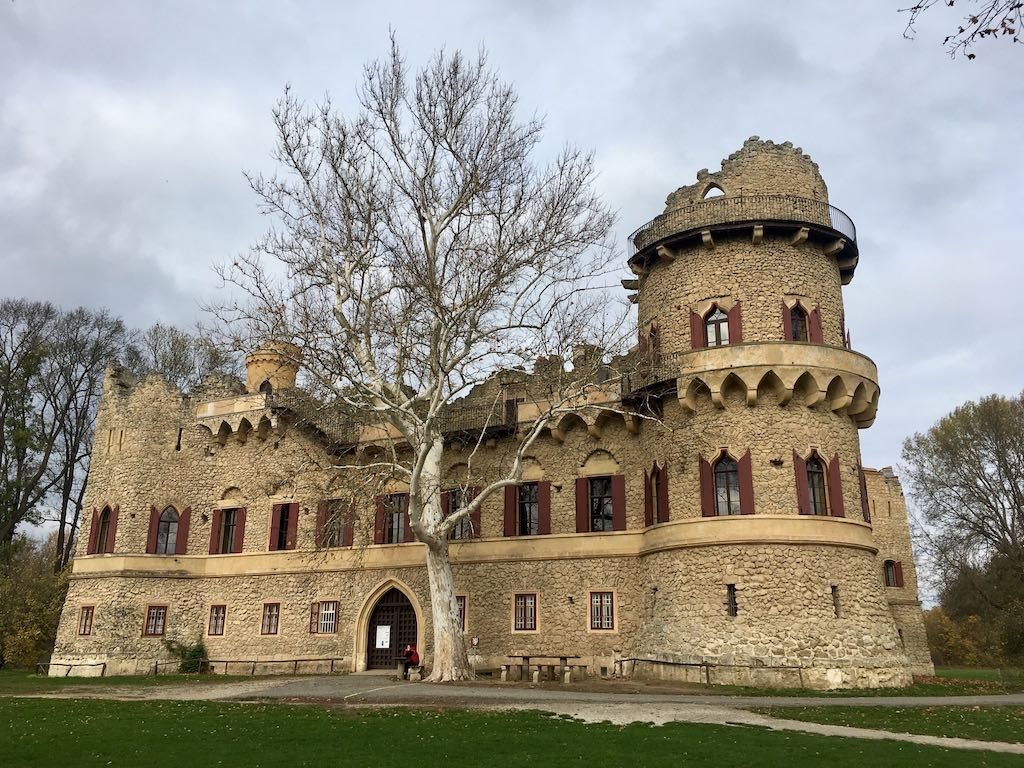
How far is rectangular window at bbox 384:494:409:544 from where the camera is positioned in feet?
90.9

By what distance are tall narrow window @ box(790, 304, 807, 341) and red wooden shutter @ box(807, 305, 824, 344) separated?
0.16m

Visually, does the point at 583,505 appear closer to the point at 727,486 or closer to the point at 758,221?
the point at 727,486

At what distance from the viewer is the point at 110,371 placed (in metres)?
32.0

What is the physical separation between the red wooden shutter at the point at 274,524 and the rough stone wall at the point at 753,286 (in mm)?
14937

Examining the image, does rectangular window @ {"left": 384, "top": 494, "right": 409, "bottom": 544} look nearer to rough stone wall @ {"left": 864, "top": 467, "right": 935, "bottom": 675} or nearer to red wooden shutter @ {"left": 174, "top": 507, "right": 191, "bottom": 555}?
red wooden shutter @ {"left": 174, "top": 507, "right": 191, "bottom": 555}

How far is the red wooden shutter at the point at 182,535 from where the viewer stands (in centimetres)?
3003

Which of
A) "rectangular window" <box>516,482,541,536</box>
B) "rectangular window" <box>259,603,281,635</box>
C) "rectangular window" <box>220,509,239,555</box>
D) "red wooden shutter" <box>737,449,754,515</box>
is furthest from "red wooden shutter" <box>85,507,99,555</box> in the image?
"red wooden shutter" <box>737,449,754,515</box>

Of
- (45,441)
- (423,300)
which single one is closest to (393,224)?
(423,300)

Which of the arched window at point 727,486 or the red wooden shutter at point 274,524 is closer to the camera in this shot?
the arched window at point 727,486

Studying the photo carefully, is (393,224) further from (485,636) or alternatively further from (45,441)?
(45,441)

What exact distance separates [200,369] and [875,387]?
3366 cm

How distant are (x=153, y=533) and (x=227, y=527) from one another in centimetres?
251

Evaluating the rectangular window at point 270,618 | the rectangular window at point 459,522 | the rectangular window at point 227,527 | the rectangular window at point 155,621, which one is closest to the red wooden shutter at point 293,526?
the rectangular window at point 270,618

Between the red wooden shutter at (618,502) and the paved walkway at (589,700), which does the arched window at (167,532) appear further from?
the red wooden shutter at (618,502)
